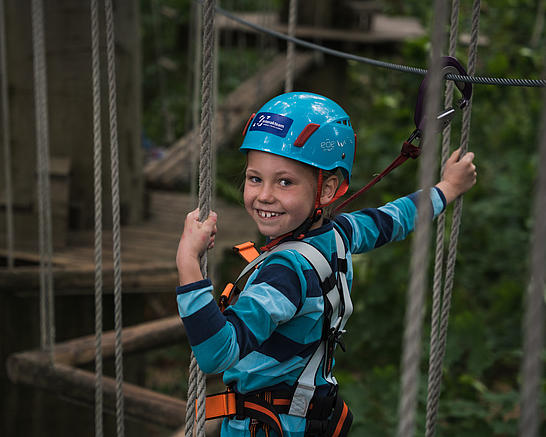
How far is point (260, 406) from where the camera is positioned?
1160 mm

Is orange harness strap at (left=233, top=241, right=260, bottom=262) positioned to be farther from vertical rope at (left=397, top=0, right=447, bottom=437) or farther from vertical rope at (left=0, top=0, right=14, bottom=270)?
vertical rope at (left=0, top=0, right=14, bottom=270)

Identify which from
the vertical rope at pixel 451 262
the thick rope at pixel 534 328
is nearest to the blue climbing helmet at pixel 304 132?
the vertical rope at pixel 451 262

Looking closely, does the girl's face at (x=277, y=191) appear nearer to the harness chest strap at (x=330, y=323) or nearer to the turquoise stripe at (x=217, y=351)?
the harness chest strap at (x=330, y=323)

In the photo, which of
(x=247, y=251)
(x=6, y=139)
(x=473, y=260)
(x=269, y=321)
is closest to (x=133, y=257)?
(x=6, y=139)

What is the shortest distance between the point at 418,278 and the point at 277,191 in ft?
1.75

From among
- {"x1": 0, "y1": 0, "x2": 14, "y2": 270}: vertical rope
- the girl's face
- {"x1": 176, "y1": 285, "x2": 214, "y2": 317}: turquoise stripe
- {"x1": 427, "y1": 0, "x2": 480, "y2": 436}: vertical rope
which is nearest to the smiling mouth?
the girl's face

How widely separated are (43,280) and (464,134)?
5.09 feet

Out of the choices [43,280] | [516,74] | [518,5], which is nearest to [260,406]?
[43,280]

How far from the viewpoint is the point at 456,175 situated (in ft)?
4.60

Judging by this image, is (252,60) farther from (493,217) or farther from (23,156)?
(23,156)

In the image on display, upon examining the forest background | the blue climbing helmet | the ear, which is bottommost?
the forest background

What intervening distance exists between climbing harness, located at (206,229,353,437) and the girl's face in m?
0.04

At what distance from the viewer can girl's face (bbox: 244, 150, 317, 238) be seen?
1.15m

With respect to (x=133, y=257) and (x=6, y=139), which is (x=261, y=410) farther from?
(x=6, y=139)
